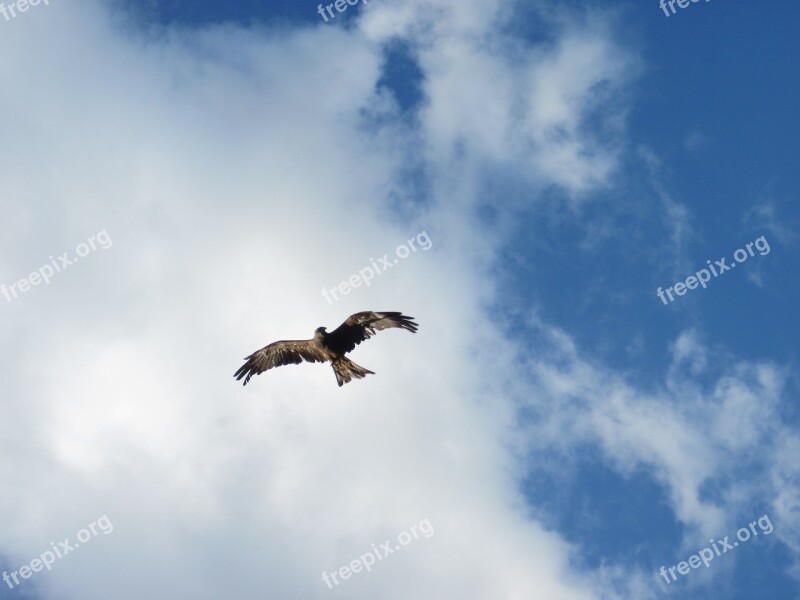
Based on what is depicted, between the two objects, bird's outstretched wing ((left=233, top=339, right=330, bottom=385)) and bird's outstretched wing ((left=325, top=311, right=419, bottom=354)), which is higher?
bird's outstretched wing ((left=233, top=339, right=330, bottom=385))

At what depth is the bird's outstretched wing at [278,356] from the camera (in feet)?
65.1

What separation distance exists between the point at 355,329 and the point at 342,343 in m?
0.59

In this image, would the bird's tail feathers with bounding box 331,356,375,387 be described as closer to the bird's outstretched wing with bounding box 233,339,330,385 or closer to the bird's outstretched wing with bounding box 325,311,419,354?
the bird's outstretched wing with bounding box 325,311,419,354

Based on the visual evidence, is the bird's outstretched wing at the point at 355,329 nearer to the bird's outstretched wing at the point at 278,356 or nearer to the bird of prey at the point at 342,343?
the bird of prey at the point at 342,343

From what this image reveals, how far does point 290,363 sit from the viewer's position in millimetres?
20344

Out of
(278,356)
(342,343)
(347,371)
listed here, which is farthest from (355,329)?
(278,356)

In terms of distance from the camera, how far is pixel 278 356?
20.3m

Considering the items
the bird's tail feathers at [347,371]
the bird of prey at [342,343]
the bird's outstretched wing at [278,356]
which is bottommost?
the bird's tail feathers at [347,371]

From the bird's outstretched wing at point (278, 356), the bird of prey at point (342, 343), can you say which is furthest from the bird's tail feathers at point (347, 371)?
the bird's outstretched wing at point (278, 356)

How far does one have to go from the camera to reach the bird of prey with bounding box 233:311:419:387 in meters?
18.8

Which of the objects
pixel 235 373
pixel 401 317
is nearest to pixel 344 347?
pixel 401 317

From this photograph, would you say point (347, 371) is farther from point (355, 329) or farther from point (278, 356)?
point (278, 356)

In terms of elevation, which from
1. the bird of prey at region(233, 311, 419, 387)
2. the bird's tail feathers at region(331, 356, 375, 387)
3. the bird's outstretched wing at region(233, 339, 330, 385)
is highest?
the bird's outstretched wing at region(233, 339, 330, 385)

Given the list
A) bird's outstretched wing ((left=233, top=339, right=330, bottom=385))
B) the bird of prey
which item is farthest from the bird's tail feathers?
bird's outstretched wing ((left=233, top=339, right=330, bottom=385))
